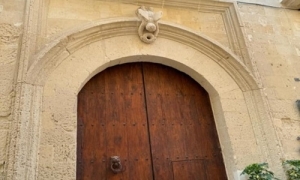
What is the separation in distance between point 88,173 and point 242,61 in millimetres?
1940

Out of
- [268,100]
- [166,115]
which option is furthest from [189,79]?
[268,100]

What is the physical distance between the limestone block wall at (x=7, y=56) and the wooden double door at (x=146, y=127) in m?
0.58

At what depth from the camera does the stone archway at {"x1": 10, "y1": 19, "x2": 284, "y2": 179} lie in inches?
86.4

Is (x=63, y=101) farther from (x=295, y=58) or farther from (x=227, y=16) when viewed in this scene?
(x=295, y=58)

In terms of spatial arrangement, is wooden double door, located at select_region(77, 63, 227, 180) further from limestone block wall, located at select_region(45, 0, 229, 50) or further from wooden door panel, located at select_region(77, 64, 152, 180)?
limestone block wall, located at select_region(45, 0, 229, 50)

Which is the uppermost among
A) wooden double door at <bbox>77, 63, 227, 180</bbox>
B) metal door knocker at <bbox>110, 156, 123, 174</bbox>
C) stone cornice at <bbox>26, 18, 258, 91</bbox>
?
stone cornice at <bbox>26, 18, 258, 91</bbox>

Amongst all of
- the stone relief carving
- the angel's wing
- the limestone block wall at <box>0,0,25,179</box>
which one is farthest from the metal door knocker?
the angel's wing

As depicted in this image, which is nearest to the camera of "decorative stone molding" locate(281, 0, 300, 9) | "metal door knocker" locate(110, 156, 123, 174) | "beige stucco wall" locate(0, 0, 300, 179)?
"beige stucco wall" locate(0, 0, 300, 179)

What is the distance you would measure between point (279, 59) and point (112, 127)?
204cm

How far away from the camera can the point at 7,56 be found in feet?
8.04

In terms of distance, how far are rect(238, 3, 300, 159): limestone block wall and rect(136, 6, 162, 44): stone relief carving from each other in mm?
1063

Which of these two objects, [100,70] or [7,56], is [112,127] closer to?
[100,70]

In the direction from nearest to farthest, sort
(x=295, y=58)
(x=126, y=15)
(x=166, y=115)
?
(x=166, y=115) → (x=126, y=15) → (x=295, y=58)

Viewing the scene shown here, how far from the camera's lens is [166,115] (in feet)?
9.21
